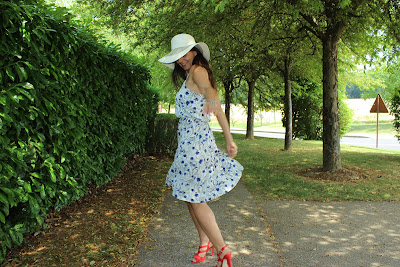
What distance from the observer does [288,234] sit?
161 inches

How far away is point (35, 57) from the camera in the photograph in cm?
347

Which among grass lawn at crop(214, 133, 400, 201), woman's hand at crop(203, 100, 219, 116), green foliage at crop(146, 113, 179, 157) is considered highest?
woman's hand at crop(203, 100, 219, 116)

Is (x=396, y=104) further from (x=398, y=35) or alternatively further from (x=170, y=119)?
(x=170, y=119)

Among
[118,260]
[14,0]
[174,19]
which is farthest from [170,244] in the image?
[174,19]

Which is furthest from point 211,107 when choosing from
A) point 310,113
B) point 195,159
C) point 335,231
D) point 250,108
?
point 310,113

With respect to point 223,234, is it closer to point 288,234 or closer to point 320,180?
point 288,234

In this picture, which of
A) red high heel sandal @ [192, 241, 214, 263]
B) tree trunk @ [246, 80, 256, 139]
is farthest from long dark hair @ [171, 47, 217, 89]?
tree trunk @ [246, 80, 256, 139]

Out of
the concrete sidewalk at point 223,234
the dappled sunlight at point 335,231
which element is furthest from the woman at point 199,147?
the dappled sunlight at point 335,231

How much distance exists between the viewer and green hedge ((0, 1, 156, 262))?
3.03 meters

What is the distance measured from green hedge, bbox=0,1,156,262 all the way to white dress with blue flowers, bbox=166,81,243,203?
1381mm

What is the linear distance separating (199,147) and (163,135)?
7.05m

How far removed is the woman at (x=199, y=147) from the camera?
10.1 ft

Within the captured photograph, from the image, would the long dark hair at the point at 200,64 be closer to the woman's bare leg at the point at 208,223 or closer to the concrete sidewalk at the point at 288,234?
the woman's bare leg at the point at 208,223

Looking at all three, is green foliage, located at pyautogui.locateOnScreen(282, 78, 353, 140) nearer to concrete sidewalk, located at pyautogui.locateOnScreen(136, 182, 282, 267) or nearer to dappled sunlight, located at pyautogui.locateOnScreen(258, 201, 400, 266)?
dappled sunlight, located at pyautogui.locateOnScreen(258, 201, 400, 266)
